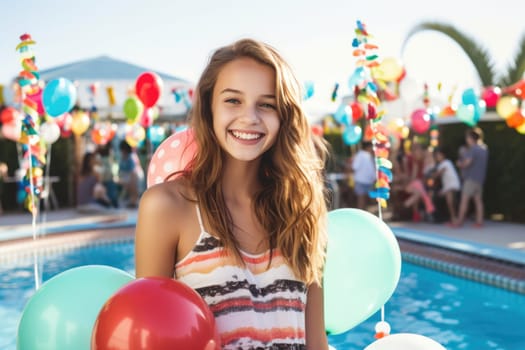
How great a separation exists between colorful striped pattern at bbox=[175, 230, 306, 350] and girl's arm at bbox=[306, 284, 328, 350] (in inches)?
6.7

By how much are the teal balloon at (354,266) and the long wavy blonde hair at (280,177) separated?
2.62 ft

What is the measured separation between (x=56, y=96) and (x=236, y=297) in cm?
446

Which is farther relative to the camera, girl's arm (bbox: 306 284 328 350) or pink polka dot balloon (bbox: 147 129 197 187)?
pink polka dot balloon (bbox: 147 129 197 187)

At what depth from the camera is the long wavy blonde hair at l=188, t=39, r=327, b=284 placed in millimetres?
1599

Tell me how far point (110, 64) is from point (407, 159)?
6310 millimetres

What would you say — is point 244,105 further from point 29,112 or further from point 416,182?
point 416,182

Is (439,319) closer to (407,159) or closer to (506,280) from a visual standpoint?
(506,280)

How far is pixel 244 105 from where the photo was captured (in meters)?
1.60

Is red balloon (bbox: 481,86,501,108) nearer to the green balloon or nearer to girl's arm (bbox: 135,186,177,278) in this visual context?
the green balloon

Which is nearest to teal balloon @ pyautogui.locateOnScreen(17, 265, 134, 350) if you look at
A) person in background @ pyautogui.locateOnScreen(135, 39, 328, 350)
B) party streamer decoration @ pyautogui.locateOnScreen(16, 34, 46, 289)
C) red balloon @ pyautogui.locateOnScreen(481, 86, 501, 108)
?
person in background @ pyautogui.locateOnScreen(135, 39, 328, 350)

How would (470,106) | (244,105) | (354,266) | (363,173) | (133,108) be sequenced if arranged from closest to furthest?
(244,105), (354,266), (470,106), (133,108), (363,173)

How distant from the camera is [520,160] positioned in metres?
9.65

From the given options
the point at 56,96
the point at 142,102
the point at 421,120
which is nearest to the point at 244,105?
the point at 56,96

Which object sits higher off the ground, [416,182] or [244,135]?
[244,135]
